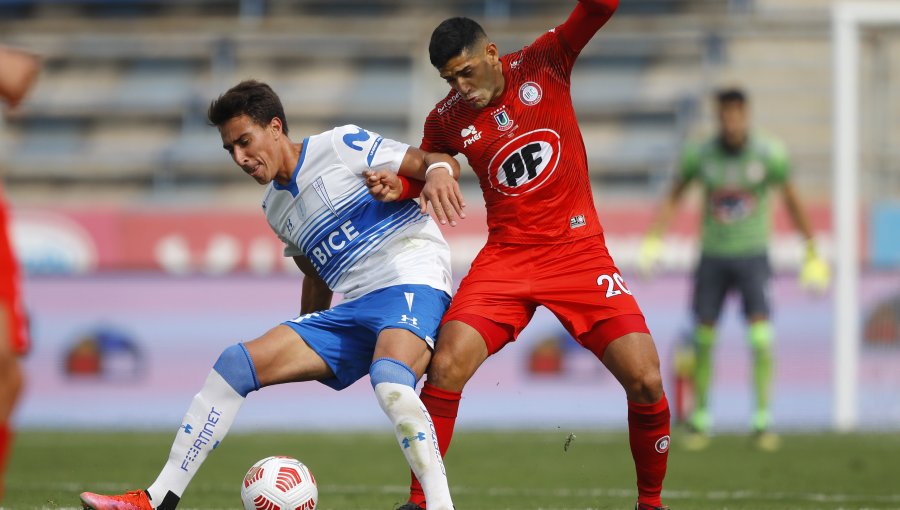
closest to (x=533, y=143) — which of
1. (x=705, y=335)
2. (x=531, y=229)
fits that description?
(x=531, y=229)

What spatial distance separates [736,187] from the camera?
10305 mm

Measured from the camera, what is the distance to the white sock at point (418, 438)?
5.00 m

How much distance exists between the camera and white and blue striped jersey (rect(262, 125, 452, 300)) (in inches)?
225

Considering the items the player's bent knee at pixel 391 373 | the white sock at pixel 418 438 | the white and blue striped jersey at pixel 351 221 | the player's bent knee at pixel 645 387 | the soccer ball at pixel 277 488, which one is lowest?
the soccer ball at pixel 277 488

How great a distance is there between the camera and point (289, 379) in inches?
215

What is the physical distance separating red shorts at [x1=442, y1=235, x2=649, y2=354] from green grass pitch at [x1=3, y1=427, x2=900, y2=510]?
1198mm

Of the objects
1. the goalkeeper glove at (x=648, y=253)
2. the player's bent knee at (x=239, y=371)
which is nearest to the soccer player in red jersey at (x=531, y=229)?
the player's bent knee at (x=239, y=371)

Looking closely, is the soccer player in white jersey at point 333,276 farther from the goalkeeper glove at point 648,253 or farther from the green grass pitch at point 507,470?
the goalkeeper glove at point 648,253

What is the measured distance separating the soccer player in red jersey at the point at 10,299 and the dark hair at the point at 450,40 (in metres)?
Result: 1.89

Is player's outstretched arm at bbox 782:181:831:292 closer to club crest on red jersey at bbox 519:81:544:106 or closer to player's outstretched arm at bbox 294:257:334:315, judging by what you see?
club crest on red jersey at bbox 519:81:544:106

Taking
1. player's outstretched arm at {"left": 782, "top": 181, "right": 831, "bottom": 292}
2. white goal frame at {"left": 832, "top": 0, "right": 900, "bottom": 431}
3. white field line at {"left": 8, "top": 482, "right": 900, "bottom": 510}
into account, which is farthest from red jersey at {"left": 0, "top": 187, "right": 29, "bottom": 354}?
white goal frame at {"left": 832, "top": 0, "right": 900, "bottom": 431}

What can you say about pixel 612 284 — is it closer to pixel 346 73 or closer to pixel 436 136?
pixel 436 136

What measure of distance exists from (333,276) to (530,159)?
1053 mm

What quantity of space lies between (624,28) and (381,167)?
12449 mm
